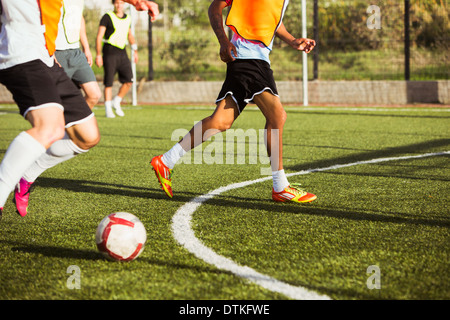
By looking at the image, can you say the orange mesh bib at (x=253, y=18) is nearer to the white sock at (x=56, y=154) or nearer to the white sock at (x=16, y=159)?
the white sock at (x=56, y=154)

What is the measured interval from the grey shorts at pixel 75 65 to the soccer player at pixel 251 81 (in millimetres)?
3064

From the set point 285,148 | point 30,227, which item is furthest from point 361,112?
point 30,227

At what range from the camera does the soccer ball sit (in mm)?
3252

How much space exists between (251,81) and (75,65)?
3489mm

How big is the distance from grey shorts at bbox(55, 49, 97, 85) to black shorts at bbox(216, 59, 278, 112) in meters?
3.27

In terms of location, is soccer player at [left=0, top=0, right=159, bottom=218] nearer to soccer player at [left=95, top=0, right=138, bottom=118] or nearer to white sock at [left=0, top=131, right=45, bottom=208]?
white sock at [left=0, top=131, right=45, bottom=208]

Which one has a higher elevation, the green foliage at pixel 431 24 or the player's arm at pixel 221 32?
the green foliage at pixel 431 24

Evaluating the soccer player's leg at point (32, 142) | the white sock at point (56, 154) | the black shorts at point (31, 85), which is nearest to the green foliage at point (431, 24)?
the white sock at point (56, 154)

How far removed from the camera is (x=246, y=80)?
478 centimetres

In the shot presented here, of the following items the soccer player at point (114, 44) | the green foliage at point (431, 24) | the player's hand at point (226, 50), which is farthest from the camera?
the green foliage at point (431, 24)

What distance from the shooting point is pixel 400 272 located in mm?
3014

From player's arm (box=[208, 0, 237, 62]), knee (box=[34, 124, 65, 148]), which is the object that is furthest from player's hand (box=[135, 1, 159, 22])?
knee (box=[34, 124, 65, 148])

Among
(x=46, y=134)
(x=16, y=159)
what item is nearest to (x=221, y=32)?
(x=46, y=134)

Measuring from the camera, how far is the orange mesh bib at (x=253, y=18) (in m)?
4.84
